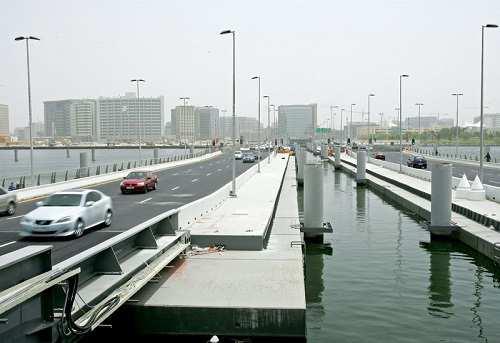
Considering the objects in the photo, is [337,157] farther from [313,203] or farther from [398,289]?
[398,289]

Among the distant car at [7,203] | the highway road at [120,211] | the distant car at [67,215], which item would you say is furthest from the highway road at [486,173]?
the distant car at [7,203]

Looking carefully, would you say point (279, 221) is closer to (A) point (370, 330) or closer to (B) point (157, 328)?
(A) point (370, 330)

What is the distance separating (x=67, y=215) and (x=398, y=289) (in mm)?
11313

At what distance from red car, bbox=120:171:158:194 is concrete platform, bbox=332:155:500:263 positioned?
17424 mm

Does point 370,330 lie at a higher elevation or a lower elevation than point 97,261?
lower

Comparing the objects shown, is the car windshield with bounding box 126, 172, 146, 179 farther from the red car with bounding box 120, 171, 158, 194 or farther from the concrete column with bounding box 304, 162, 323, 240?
the concrete column with bounding box 304, 162, 323, 240

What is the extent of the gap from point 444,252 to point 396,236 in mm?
4243

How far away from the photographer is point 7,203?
27.0m

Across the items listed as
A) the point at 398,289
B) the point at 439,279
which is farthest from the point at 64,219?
the point at 439,279

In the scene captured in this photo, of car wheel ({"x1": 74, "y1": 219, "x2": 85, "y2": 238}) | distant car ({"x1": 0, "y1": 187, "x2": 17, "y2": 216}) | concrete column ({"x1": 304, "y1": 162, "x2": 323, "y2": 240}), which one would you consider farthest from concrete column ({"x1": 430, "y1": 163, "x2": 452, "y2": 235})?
distant car ({"x1": 0, "y1": 187, "x2": 17, "y2": 216})

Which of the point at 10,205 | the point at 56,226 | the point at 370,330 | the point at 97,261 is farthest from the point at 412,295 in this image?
the point at 10,205

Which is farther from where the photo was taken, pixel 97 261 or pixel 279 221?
pixel 279 221

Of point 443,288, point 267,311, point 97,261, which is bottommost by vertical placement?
point 443,288

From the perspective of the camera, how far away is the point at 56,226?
63.4 feet
